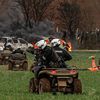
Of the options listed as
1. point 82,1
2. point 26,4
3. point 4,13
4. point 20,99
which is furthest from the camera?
point 82,1

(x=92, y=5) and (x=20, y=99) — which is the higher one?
(x=92, y=5)

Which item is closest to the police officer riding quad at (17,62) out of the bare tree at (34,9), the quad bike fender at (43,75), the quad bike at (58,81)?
the quad bike fender at (43,75)

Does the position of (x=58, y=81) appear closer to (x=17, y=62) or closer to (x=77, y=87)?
(x=77, y=87)

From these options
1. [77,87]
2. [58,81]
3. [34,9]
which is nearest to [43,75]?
[58,81]

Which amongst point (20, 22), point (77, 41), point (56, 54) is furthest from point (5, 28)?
point (56, 54)

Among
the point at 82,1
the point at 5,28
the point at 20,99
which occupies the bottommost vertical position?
the point at 20,99

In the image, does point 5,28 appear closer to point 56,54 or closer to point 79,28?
point 79,28

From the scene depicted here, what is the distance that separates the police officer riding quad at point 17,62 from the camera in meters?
28.8

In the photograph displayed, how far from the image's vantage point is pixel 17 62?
29.0 m

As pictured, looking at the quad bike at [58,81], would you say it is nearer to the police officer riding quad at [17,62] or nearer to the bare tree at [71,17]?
the police officer riding quad at [17,62]

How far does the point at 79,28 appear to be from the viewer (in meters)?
76.8

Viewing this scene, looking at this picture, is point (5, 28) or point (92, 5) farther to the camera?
point (92, 5)

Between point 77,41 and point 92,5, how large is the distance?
79.9 ft

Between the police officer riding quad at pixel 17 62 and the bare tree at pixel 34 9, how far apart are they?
39.5m
